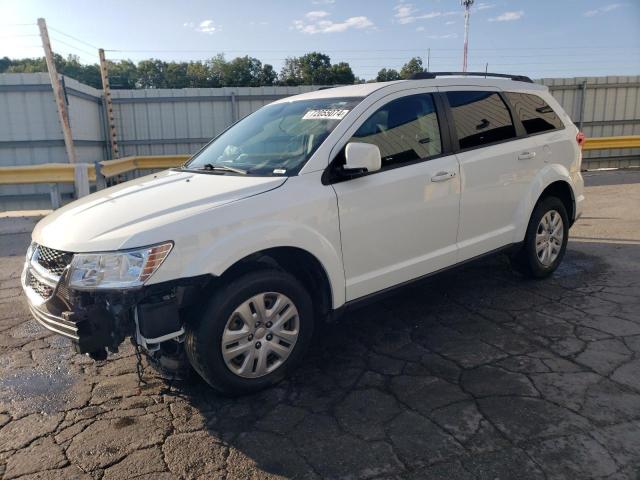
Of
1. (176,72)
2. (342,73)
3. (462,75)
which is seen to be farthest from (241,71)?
(462,75)

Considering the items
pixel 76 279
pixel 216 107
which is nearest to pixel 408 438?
pixel 76 279

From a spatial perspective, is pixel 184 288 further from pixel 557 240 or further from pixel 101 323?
pixel 557 240

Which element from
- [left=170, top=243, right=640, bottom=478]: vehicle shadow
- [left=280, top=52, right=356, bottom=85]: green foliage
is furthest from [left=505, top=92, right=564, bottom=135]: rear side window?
[left=280, top=52, right=356, bottom=85]: green foliage

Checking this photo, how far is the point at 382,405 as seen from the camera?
3080 mm

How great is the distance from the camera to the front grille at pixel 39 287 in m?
3.06

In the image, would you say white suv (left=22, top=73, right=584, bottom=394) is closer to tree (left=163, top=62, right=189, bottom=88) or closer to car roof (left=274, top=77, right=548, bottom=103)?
car roof (left=274, top=77, right=548, bottom=103)

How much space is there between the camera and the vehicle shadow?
103 inches

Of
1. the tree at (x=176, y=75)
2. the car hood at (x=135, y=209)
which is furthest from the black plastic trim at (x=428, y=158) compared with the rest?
the tree at (x=176, y=75)

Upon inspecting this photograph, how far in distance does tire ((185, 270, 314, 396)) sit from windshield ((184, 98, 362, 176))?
77 centimetres

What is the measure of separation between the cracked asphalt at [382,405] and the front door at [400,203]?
602 millimetres

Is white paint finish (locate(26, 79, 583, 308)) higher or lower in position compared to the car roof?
lower

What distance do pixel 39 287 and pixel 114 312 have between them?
0.71m

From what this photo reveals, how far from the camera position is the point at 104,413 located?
3.12 metres

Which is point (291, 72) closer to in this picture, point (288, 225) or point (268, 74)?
point (268, 74)
